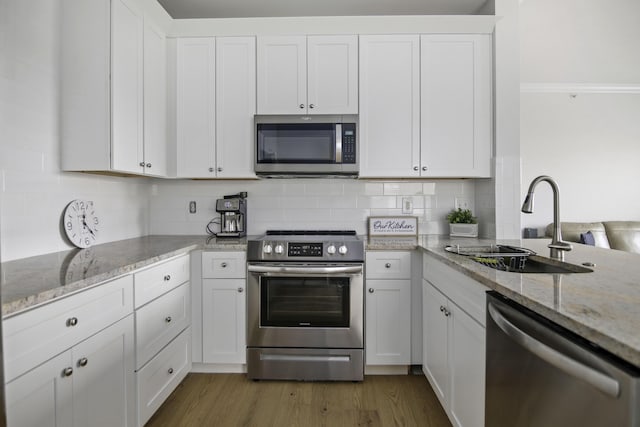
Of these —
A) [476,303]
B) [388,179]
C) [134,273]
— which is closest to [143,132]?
[134,273]

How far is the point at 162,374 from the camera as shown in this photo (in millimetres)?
1801

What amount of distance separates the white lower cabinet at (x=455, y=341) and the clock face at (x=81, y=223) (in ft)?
6.88

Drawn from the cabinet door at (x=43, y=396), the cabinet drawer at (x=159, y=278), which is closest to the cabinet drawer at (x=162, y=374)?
the cabinet drawer at (x=159, y=278)

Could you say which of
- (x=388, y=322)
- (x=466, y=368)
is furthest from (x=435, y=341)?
(x=466, y=368)

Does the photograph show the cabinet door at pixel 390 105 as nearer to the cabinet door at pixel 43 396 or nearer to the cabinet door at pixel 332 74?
the cabinet door at pixel 332 74

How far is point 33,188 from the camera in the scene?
162cm

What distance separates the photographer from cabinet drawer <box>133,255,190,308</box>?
1.57 m

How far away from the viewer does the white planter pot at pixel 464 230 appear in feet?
8.06

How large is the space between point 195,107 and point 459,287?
2155mm

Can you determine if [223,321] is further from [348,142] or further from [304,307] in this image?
[348,142]

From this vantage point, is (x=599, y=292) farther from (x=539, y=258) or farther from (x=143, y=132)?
(x=143, y=132)

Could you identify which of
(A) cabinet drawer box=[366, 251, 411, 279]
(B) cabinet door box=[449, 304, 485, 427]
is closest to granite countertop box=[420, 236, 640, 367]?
(B) cabinet door box=[449, 304, 485, 427]

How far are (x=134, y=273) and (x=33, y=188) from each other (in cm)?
71

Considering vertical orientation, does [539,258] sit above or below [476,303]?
above
